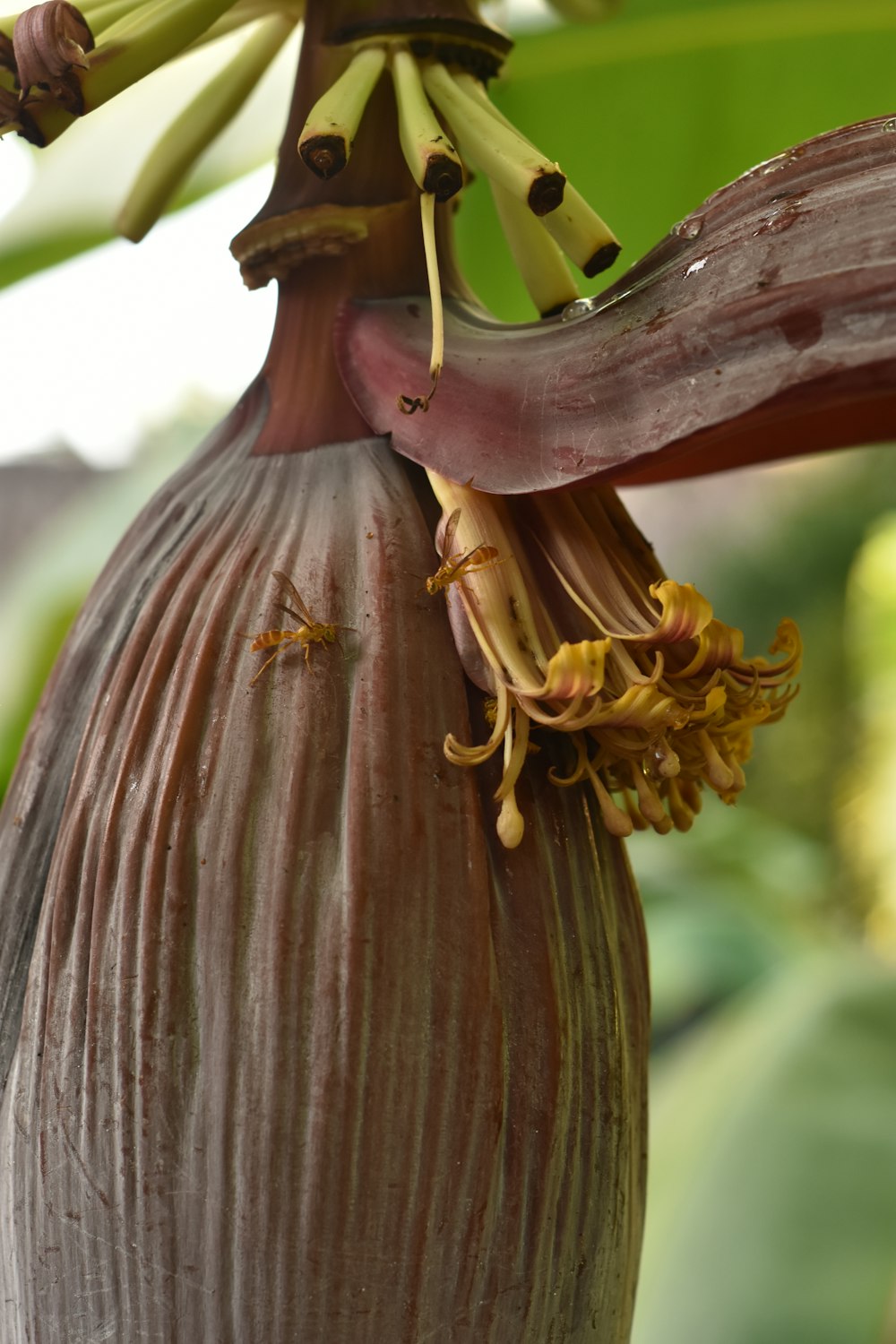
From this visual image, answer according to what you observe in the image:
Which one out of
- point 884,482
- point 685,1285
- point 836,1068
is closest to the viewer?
point 685,1285

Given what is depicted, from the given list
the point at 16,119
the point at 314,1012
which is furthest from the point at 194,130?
the point at 314,1012

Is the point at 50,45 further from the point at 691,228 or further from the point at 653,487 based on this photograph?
the point at 653,487

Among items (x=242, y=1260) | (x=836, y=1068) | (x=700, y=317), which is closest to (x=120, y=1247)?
(x=242, y=1260)

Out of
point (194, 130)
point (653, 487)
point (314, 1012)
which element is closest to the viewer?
point (314, 1012)

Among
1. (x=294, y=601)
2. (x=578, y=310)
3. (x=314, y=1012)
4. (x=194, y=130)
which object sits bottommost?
(x=314, y=1012)

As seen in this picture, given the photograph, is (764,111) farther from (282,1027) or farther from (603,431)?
(282,1027)

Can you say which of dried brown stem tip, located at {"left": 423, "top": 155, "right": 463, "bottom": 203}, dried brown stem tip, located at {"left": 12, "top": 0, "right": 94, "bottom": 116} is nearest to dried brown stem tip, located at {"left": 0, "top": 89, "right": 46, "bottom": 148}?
dried brown stem tip, located at {"left": 12, "top": 0, "right": 94, "bottom": 116}

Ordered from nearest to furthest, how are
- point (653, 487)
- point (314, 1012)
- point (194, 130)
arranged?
point (314, 1012), point (194, 130), point (653, 487)

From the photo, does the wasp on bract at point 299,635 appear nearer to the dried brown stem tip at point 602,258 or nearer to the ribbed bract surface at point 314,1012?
the ribbed bract surface at point 314,1012

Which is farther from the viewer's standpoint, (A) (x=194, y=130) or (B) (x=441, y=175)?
(A) (x=194, y=130)
